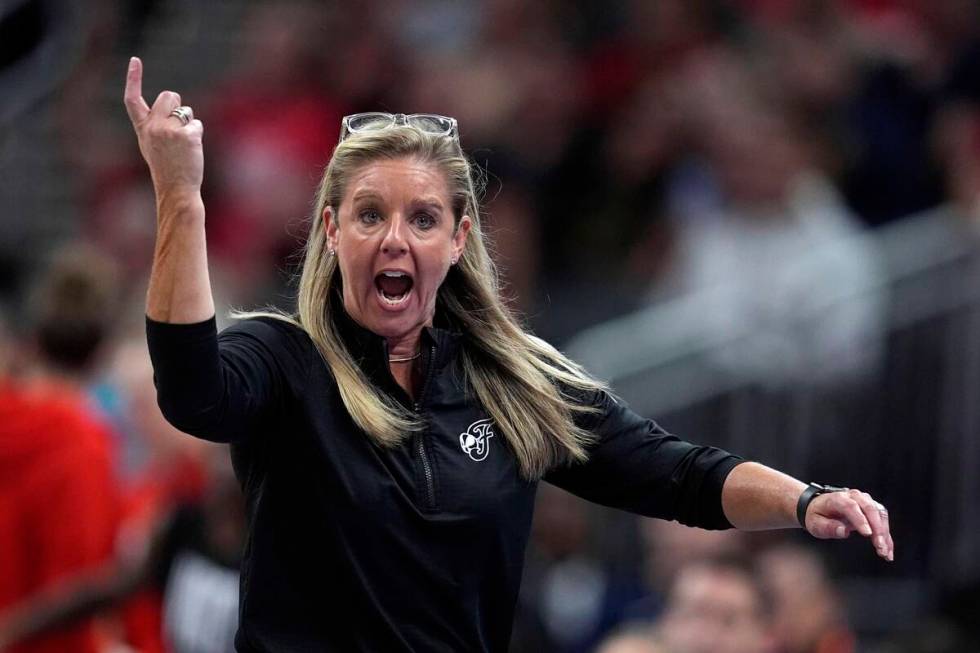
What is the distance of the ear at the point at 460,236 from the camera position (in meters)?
3.77

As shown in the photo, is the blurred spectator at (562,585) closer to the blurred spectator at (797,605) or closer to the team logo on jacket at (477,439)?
the blurred spectator at (797,605)

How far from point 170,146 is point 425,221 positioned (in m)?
0.64

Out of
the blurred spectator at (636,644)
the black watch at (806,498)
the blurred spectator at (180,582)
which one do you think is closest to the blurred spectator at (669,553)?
the blurred spectator at (636,644)

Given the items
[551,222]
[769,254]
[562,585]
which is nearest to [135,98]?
[562,585]

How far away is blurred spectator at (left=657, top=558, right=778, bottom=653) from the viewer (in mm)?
6203

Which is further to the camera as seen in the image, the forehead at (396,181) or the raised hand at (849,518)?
the forehead at (396,181)

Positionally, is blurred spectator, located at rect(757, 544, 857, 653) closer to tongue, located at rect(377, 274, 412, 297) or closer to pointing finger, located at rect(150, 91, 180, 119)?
tongue, located at rect(377, 274, 412, 297)

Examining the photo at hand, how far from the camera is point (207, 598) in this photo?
6191mm

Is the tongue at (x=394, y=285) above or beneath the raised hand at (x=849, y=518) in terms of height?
above

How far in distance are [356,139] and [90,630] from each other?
11.1ft

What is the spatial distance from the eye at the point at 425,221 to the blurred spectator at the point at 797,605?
3.13 m

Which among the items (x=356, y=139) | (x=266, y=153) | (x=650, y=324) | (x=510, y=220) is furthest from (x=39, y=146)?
(x=356, y=139)

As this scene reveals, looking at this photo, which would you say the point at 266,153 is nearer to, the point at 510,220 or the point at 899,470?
the point at 510,220

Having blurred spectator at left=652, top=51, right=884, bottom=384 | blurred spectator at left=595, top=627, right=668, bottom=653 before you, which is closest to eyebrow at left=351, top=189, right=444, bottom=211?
blurred spectator at left=595, top=627, right=668, bottom=653
